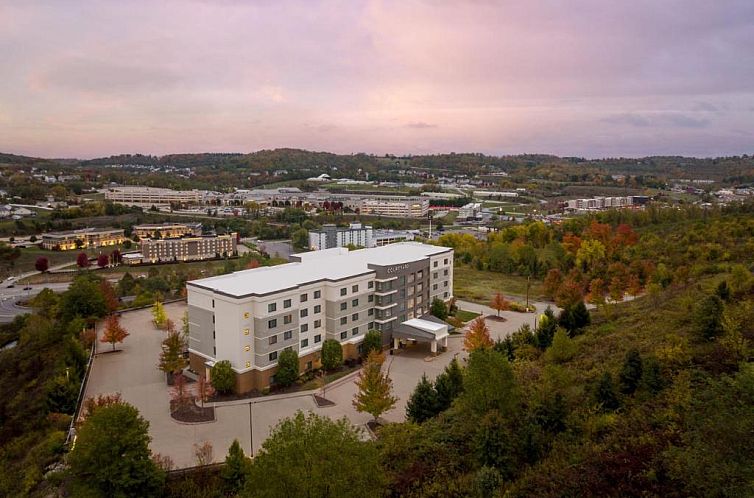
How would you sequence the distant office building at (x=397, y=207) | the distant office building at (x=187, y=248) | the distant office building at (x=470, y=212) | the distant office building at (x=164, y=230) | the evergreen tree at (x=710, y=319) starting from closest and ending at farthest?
the evergreen tree at (x=710, y=319) < the distant office building at (x=187, y=248) < the distant office building at (x=164, y=230) < the distant office building at (x=470, y=212) < the distant office building at (x=397, y=207)

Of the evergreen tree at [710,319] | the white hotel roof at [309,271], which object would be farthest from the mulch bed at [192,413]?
the evergreen tree at [710,319]

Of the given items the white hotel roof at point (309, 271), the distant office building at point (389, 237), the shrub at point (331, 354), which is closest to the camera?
the white hotel roof at point (309, 271)

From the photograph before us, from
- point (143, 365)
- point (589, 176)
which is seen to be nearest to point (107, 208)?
point (143, 365)

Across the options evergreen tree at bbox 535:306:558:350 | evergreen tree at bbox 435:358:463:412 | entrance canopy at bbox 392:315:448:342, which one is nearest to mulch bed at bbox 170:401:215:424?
evergreen tree at bbox 435:358:463:412

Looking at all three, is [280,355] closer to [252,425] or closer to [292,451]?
[252,425]

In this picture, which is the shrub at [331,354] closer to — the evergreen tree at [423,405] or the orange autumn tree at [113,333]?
the evergreen tree at [423,405]

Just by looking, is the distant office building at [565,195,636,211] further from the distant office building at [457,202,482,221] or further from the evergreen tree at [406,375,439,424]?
the evergreen tree at [406,375,439,424]

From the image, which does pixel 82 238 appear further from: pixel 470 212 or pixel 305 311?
pixel 470 212
